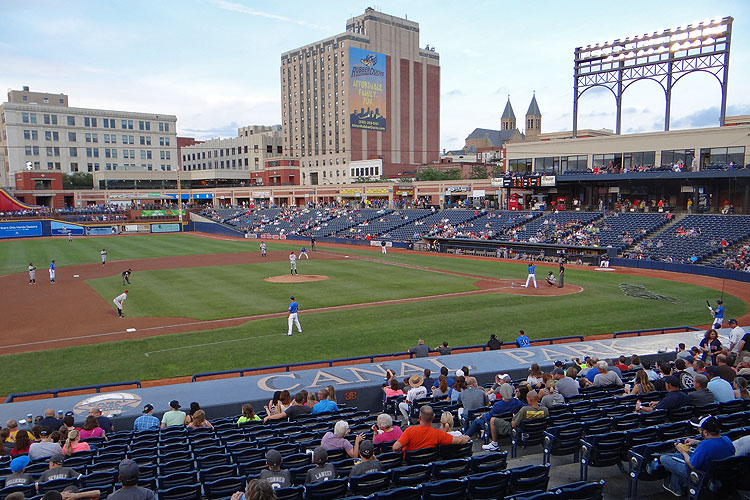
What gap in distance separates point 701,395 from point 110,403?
12.2 metres

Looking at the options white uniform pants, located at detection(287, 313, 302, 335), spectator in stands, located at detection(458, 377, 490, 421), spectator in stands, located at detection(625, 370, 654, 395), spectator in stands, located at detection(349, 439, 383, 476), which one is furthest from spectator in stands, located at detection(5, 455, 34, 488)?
white uniform pants, located at detection(287, 313, 302, 335)

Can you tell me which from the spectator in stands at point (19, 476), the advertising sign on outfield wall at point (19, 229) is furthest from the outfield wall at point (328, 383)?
the advertising sign on outfield wall at point (19, 229)

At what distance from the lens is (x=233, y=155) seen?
126250 millimetres

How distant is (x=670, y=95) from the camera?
48.9m

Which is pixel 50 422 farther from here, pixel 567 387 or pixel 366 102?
pixel 366 102

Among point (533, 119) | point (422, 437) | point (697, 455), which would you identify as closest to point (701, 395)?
point (697, 455)

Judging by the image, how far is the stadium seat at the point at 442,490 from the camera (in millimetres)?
6168

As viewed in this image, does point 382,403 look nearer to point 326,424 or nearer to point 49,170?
point 326,424

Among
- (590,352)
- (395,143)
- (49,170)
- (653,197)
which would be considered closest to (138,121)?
(49,170)

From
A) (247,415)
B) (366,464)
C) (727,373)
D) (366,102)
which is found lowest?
(247,415)

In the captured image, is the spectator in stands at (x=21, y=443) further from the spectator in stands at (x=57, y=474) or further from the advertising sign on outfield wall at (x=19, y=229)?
the advertising sign on outfield wall at (x=19, y=229)

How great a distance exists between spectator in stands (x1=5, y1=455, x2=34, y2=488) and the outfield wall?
12.6 ft

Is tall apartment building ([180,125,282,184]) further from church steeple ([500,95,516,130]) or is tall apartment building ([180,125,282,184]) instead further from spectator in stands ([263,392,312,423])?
spectator in stands ([263,392,312,423])

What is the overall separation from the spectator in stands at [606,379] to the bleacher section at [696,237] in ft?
107
